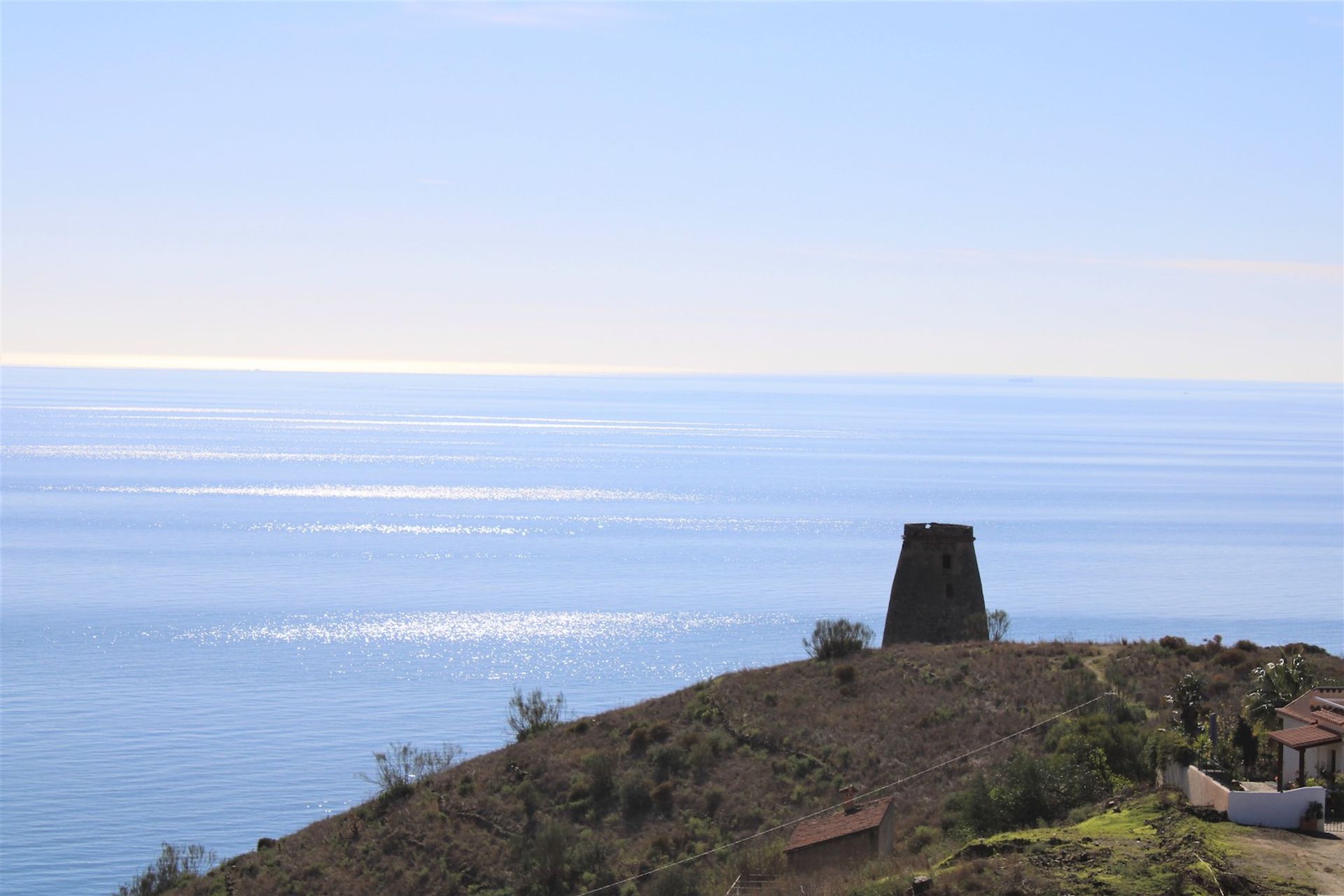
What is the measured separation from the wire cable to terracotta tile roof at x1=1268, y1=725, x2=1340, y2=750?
9998 mm

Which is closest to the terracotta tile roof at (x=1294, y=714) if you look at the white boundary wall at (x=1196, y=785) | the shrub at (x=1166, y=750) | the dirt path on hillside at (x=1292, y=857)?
the shrub at (x=1166, y=750)

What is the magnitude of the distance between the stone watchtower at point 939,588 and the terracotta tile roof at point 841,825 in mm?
15725

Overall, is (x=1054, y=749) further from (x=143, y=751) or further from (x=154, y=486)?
(x=154, y=486)

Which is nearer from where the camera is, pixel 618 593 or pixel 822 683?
pixel 822 683

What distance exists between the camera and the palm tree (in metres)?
25.7

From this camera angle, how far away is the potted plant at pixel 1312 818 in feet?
→ 64.8

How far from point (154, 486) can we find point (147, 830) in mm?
130945

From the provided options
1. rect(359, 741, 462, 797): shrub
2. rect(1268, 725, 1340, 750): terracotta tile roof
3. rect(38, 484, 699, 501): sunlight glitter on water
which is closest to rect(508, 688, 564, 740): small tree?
rect(359, 741, 462, 797): shrub

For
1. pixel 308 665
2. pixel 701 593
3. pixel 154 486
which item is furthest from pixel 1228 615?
pixel 154 486

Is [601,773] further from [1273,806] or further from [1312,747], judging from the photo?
[1273,806]

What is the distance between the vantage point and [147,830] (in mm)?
47688

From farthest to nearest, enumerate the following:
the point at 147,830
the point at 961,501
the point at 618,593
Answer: the point at 961,501, the point at 618,593, the point at 147,830

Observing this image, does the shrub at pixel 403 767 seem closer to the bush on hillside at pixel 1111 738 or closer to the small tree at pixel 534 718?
the small tree at pixel 534 718

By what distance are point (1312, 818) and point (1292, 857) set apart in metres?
1.67
